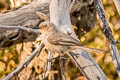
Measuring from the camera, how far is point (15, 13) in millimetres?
2867

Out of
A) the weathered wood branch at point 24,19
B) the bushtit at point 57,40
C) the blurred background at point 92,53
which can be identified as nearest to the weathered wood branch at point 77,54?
the bushtit at point 57,40

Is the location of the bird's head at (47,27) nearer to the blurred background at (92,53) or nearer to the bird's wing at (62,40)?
the bird's wing at (62,40)

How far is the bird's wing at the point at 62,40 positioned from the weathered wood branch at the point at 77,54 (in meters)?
0.13

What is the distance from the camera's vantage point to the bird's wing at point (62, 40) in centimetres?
201

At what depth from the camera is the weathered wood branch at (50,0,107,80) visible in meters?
2.03

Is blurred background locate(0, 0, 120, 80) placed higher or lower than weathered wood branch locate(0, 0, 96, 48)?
lower

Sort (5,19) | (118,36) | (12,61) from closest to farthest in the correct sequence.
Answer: (5,19)
(12,61)
(118,36)

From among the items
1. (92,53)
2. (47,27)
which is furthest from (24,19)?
(92,53)

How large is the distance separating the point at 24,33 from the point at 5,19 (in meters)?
0.21

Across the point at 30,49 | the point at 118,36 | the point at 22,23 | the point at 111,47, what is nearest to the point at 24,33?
the point at 22,23

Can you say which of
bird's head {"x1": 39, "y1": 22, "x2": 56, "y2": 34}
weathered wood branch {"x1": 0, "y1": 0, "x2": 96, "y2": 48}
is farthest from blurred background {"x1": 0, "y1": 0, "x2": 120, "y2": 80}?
bird's head {"x1": 39, "y1": 22, "x2": 56, "y2": 34}

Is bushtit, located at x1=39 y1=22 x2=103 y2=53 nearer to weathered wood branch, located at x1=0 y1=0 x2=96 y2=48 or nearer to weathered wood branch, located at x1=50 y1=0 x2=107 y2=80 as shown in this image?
weathered wood branch, located at x1=50 y1=0 x2=107 y2=80

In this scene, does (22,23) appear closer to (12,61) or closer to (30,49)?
(30,49)

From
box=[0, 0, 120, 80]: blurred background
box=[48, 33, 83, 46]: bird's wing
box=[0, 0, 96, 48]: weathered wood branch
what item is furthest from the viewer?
box=[0, 0, 120, 80]: blurred background
